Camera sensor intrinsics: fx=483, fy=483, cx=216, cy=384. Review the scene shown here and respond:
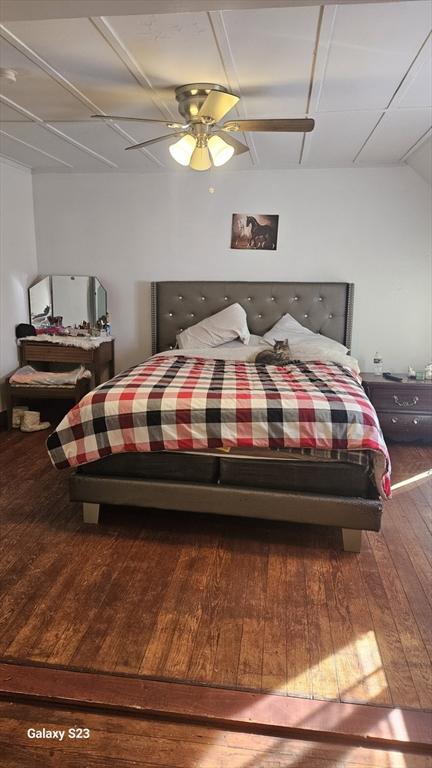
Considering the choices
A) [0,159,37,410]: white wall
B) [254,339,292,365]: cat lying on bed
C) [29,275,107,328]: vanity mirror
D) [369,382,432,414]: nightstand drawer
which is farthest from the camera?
[29,275,107,328]: vanity mirror

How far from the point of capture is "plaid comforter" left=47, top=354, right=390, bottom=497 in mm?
2561

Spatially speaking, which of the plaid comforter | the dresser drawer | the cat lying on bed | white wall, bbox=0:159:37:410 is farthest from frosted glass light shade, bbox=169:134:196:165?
white wall, bbox=0:159:37:410

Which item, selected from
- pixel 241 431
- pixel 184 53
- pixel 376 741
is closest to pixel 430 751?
pixel 376 741

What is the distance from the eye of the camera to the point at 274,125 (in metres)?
2.58

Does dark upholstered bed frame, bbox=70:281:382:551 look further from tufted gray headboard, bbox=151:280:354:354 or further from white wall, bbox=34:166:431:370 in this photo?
white wall, bbox=34:166:431:370

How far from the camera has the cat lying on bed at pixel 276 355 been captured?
13.2ft

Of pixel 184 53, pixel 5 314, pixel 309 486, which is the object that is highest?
pixel 184 53

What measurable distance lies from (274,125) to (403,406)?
2609mm

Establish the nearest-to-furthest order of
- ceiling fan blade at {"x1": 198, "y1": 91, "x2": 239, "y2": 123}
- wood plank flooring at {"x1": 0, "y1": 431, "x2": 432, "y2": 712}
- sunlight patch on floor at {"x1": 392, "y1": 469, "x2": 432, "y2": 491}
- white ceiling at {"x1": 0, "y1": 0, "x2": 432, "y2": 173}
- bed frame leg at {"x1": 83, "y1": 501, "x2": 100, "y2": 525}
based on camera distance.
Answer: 1. wood plank flooring at {"x1": 0, "y1": 431, "x2": 432, "y2": 712}
2. white ceiling at {"x1": 0, "y1": 0, "x2": 432, "y2": 173}
3. ceiling fan blade at {"x1": 198, "y1": 91, "x2": 239, "y2": 123}
4. bed frame leg at {"x1": 83, "y1": 501, "x2": 100, "y2": 525}
5. sunlight patch on floor at {"x1": 392, "y1": 469, "x2": 432, "y2": 491}

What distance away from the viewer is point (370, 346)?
4.82 metres

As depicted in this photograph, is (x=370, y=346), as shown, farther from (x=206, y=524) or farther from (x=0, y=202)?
(x=0, y=202)

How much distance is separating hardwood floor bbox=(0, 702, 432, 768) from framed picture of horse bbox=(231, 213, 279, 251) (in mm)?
4081

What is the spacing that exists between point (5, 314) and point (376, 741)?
14.2ft

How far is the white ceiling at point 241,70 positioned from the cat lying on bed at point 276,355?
1.60m
